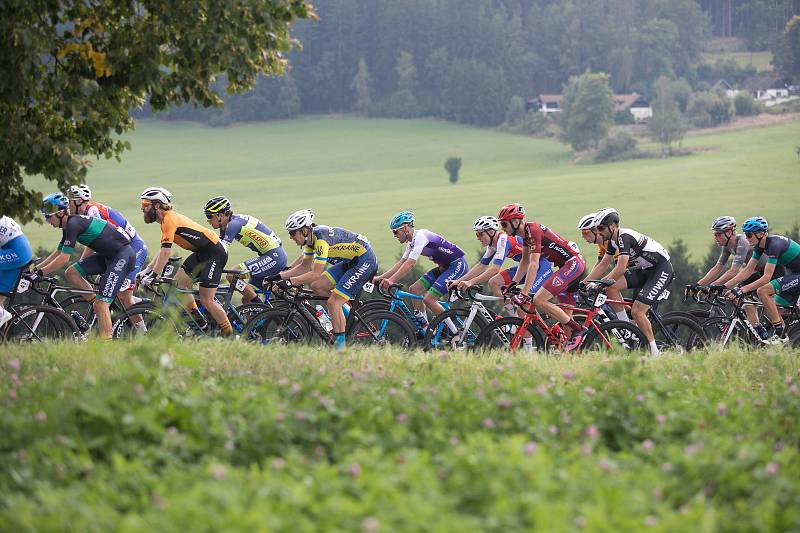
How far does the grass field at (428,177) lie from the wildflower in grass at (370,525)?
65.2 m

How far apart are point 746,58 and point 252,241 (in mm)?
170845

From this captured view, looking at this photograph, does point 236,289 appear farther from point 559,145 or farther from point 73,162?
point 559,145

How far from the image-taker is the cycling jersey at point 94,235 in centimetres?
1323

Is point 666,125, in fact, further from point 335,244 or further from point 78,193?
point 78,193

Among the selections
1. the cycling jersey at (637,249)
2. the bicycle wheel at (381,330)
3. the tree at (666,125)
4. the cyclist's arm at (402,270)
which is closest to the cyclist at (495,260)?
the cyclist's arm at (402,270)

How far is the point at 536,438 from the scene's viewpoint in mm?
7051

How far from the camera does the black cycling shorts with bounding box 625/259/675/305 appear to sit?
526 inches

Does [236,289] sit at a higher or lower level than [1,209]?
lower

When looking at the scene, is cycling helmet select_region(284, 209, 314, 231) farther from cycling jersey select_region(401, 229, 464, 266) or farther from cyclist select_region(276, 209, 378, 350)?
cycling jersey select_region(401, 229, 464, 266)

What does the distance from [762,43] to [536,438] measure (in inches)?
7303

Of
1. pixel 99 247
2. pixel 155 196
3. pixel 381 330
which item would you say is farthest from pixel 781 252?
pixel 99 247

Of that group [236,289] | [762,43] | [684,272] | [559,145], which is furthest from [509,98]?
[236,289]

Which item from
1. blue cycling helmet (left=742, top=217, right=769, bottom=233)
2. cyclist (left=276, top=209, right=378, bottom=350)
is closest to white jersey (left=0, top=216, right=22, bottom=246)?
cyclist (left=276, top=209, right=378, bottom=350)

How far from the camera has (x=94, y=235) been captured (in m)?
13.3
